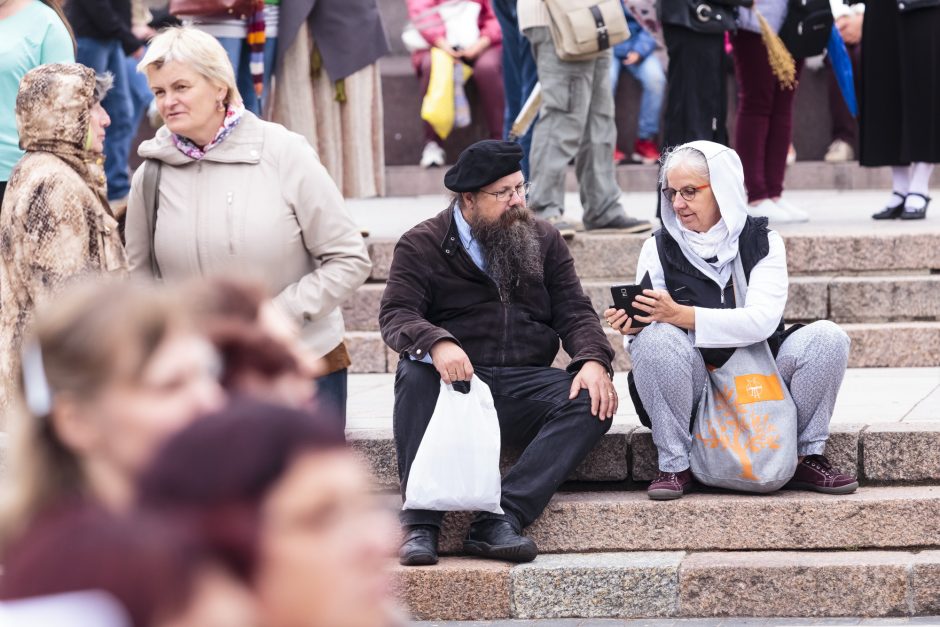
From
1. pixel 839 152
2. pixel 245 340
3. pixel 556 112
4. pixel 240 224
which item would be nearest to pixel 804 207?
pixel 839 152

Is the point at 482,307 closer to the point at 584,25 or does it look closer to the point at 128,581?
the point at 584,25

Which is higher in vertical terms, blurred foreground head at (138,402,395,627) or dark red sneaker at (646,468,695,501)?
blurred foreground head at (138,402,395,627)

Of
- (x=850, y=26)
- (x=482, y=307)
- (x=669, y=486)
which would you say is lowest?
(x=669, y=486)

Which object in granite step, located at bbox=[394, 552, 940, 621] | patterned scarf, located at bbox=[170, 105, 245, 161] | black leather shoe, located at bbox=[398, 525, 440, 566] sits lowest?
granite step, located at bbox=[394, 552, 940, 621]

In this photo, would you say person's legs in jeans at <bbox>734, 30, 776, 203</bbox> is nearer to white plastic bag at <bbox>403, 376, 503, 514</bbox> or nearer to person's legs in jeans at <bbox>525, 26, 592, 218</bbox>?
person's legs in jeans at <bbox>525, 26, 592, 218</bbox>

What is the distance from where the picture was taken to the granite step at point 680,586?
16.3 ft

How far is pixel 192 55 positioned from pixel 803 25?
4259mm

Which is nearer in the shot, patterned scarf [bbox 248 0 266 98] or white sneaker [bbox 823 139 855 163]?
patterned scarf [bbox 248 0 266 98]

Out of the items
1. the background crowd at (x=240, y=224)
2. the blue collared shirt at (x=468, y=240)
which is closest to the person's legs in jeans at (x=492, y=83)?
the background crowd at (x=240, y=224)

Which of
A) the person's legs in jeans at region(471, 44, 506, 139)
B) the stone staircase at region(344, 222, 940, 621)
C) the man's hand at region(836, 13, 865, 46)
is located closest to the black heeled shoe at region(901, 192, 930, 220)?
the man's hand at region(836, 13, 865, 46)

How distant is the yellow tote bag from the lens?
1162 centimetres

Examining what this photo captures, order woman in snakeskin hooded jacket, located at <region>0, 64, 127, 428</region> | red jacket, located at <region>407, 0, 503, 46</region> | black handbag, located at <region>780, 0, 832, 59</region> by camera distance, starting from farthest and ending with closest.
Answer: red jacket, located at <region>407, 0, 503, 46</region> < black handbag, located at <region>780, 0, 832, 59</region> < woman in snakeskin hooded jacket, located at <region>0, 64, 127, 428</region>

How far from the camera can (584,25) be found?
7453 mm

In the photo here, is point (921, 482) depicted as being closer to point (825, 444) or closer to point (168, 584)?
point (825, 444)
